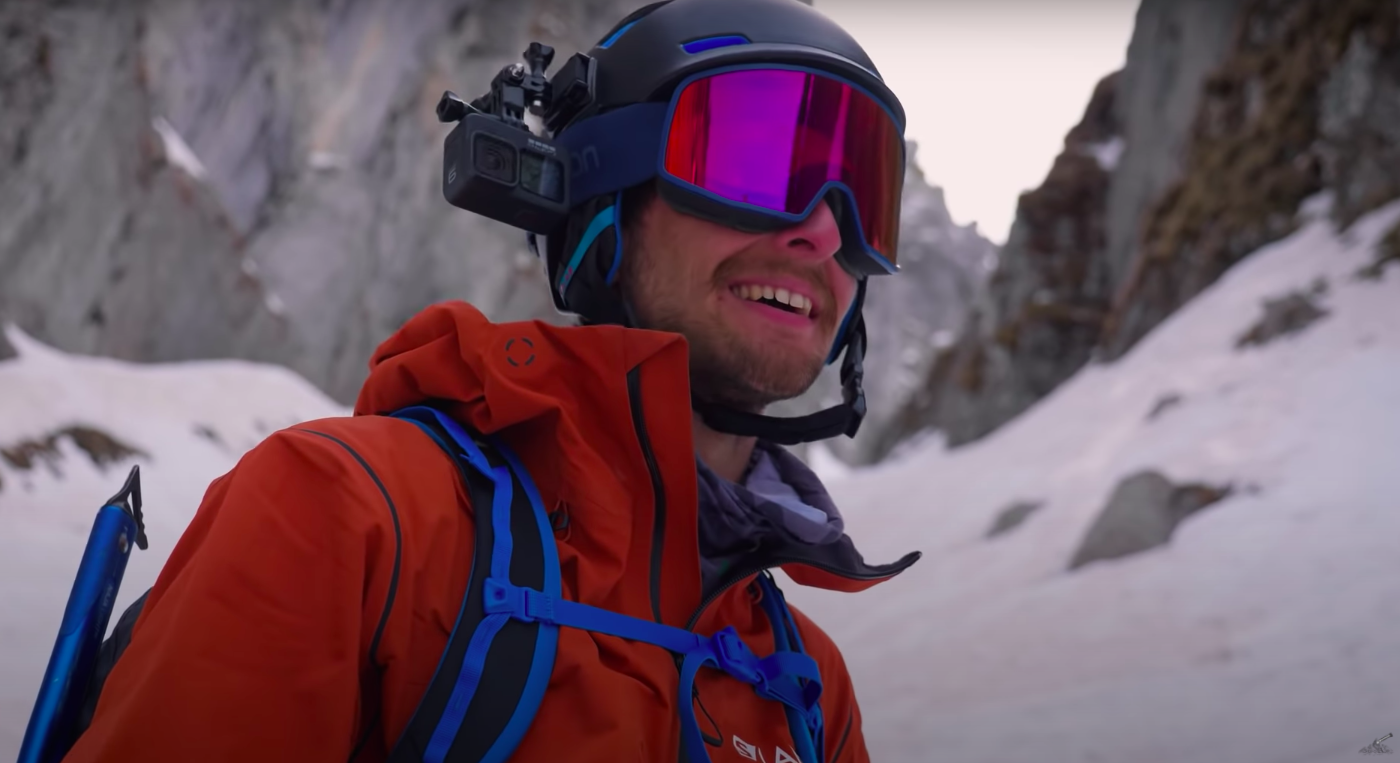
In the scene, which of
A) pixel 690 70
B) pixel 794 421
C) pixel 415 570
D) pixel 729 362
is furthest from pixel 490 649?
pixel 690 70

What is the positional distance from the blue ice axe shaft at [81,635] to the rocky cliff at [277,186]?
877 inches

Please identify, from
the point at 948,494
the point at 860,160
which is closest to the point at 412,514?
the point at 860,160

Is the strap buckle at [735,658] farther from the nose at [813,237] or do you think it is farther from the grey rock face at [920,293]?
the grey rock face at [920,293]

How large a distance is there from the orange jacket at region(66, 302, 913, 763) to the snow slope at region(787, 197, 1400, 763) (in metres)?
3.07

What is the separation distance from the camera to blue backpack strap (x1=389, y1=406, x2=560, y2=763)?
1.23 meters

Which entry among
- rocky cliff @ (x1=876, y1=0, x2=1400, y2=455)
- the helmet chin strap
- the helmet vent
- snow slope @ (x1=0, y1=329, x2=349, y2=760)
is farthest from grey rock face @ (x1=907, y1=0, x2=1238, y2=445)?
the helmet vent

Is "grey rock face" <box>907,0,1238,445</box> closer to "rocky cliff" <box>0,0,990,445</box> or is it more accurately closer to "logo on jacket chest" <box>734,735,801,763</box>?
"rocky cliff" <box>0,0,990,445</box>

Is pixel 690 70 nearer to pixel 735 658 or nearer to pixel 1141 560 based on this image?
pixel 735 658

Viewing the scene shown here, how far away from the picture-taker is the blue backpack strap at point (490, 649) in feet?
4.05

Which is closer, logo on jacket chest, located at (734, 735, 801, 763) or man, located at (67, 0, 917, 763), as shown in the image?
man, located at (67, 0, 917, 763)

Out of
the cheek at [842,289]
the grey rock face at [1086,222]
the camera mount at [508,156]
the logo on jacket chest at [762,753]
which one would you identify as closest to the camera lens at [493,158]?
the camera mount at [508,156]

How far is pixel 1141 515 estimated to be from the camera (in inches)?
305

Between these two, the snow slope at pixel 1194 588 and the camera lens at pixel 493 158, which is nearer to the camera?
the camera lens at pixel 493 158

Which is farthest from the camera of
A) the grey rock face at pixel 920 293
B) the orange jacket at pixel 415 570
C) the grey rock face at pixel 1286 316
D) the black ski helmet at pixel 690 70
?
the grey rock face at pixel 920 293
